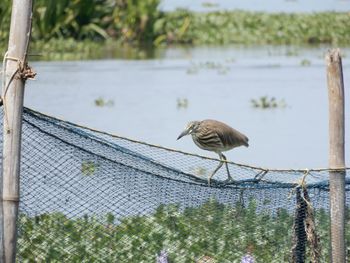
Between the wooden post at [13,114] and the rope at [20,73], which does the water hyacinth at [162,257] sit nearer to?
the wooden post at [13,114]

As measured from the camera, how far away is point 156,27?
2466 centimetres

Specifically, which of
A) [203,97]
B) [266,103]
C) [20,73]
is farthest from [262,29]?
[20,73]

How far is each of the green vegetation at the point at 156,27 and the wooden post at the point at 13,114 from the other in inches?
599

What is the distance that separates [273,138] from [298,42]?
1101 cm

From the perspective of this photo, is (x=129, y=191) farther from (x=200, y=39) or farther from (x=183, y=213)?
(x=200, y=39)

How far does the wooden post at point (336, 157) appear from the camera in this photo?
6.77m

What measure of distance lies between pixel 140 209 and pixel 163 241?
32 cm

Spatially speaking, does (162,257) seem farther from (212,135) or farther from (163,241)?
(212,135)

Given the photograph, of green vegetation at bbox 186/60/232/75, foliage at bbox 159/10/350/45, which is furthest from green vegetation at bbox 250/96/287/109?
foliage at bbox 159/10/350/45

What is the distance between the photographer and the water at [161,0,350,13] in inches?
1270

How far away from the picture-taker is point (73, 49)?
874 inches

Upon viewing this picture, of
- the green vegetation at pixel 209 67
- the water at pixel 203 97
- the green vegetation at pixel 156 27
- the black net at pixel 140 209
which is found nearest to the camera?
the black net at pixel 140 209

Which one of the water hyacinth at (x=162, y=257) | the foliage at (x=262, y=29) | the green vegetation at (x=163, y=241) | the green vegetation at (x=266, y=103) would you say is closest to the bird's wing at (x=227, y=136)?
the green vegetation at (x=163, y=241)

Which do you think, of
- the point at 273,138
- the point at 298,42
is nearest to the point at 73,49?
the point at 298,42
